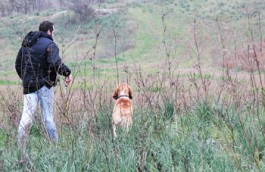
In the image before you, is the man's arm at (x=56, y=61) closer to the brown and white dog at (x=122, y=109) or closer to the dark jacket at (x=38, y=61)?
the dark jacket at (x=38, y=61)

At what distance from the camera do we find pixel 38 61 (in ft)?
20.9

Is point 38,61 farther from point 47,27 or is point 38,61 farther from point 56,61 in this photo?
point 47,27

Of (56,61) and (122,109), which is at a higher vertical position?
(56,61)

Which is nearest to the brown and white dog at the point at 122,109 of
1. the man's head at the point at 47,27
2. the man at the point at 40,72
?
the man at the point at 40,72

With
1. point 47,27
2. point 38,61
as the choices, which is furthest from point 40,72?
point 47,27

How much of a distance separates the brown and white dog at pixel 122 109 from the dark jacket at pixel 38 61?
852 millimetres

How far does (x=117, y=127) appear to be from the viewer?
5773 millimetres

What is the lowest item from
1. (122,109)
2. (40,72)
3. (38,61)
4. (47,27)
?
(122,109)

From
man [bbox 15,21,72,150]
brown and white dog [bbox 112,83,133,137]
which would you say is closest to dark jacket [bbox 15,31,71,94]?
man [bbox 15,21,72,150]

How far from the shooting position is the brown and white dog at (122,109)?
231 inches

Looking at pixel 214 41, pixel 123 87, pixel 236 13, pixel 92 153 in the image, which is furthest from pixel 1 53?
pixel 92 153

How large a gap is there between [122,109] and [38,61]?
1.32 metres

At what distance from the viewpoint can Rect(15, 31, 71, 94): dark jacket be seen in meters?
6.19

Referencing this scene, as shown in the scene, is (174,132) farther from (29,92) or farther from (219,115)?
(29,92)
